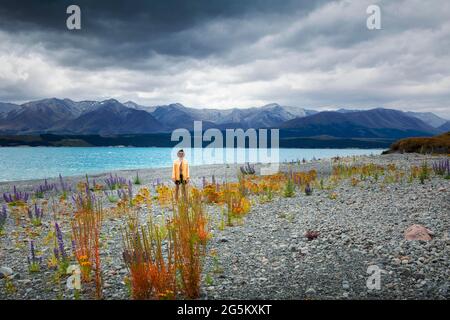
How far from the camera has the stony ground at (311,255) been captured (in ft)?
19.8

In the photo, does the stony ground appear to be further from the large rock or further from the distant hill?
the distant hill

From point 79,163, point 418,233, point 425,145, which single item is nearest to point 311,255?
point 418,233

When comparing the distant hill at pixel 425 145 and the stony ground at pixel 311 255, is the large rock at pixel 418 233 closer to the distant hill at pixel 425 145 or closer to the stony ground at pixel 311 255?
the stony ground at pixel 311 255

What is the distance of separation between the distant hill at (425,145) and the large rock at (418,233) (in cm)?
2814

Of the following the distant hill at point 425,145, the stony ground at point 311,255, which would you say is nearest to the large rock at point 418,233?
the stony ground at point 311,255

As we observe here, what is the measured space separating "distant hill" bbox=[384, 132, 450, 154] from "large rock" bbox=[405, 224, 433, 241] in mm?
28145

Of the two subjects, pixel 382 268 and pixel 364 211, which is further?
pixel 364 211

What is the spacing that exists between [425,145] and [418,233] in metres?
33.7

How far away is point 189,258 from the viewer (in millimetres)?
5969

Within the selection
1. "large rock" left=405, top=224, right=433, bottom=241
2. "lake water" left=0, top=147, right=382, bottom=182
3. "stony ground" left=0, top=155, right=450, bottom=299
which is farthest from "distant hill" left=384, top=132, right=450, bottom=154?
"large rock" left=405, top=224, right=433, bottom=241

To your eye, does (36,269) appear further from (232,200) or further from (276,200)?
(276,200)
